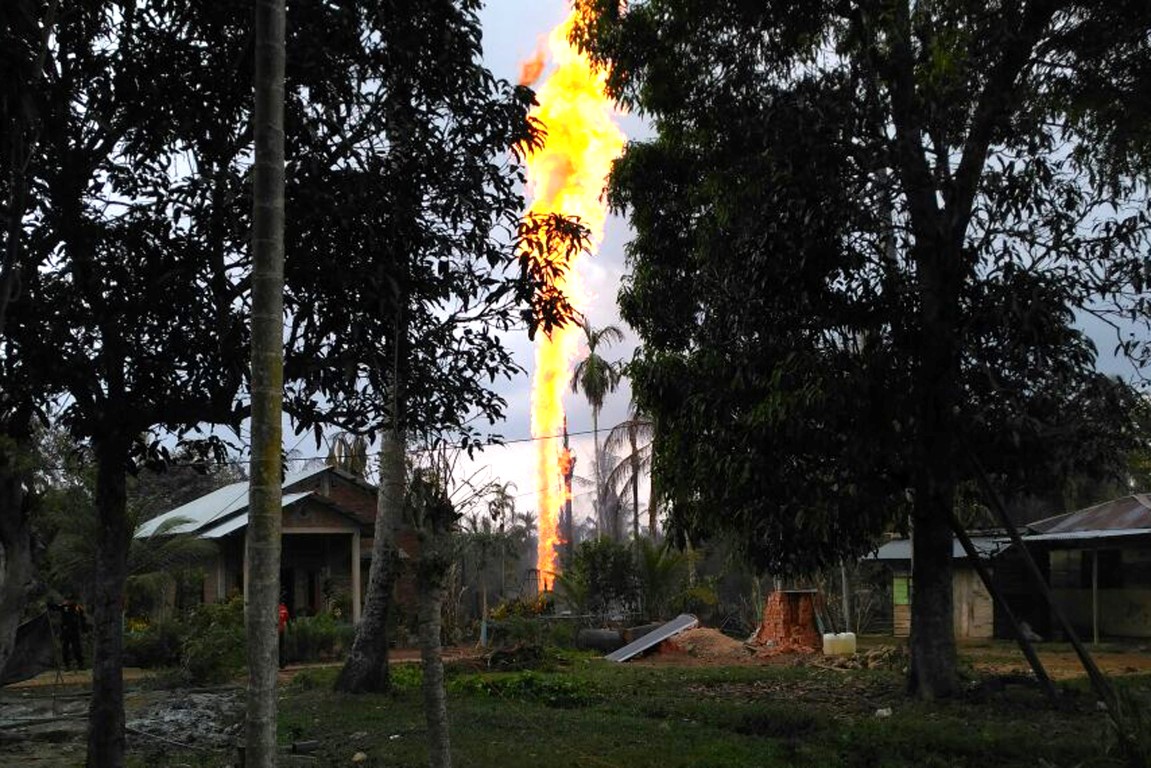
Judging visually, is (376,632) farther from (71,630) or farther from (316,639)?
(71,630)

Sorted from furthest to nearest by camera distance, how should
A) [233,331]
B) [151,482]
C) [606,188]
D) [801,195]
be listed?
[151,482] < [606,188] < [801,195] < [233,331]

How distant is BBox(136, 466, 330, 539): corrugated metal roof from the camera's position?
32.6m

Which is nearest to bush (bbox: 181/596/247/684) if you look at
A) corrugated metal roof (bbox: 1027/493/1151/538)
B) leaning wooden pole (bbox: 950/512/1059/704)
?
leaning wooden pole (bbox: 950/512/1059/704)

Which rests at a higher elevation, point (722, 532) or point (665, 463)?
point (665, 463)

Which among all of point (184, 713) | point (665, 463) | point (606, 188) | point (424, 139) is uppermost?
point (606, 188)

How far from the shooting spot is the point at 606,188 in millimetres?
16750

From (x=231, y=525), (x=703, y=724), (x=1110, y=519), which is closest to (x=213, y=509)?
(x=231, y=525)

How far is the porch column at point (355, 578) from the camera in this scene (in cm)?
3241

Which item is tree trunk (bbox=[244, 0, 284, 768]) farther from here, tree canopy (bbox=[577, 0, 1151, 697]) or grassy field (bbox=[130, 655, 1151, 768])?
tree canopy (bbox=[577, 0, 1151, 697])

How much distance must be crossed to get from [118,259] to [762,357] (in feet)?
25.3

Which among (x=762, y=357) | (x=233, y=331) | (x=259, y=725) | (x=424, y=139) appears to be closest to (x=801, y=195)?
(x=762, y=357)

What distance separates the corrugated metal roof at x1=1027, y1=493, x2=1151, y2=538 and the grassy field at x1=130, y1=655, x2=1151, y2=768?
9779 millimetres

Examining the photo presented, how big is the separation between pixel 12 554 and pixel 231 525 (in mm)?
24517

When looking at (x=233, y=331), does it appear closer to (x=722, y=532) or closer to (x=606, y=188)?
(x=722, y=532)
